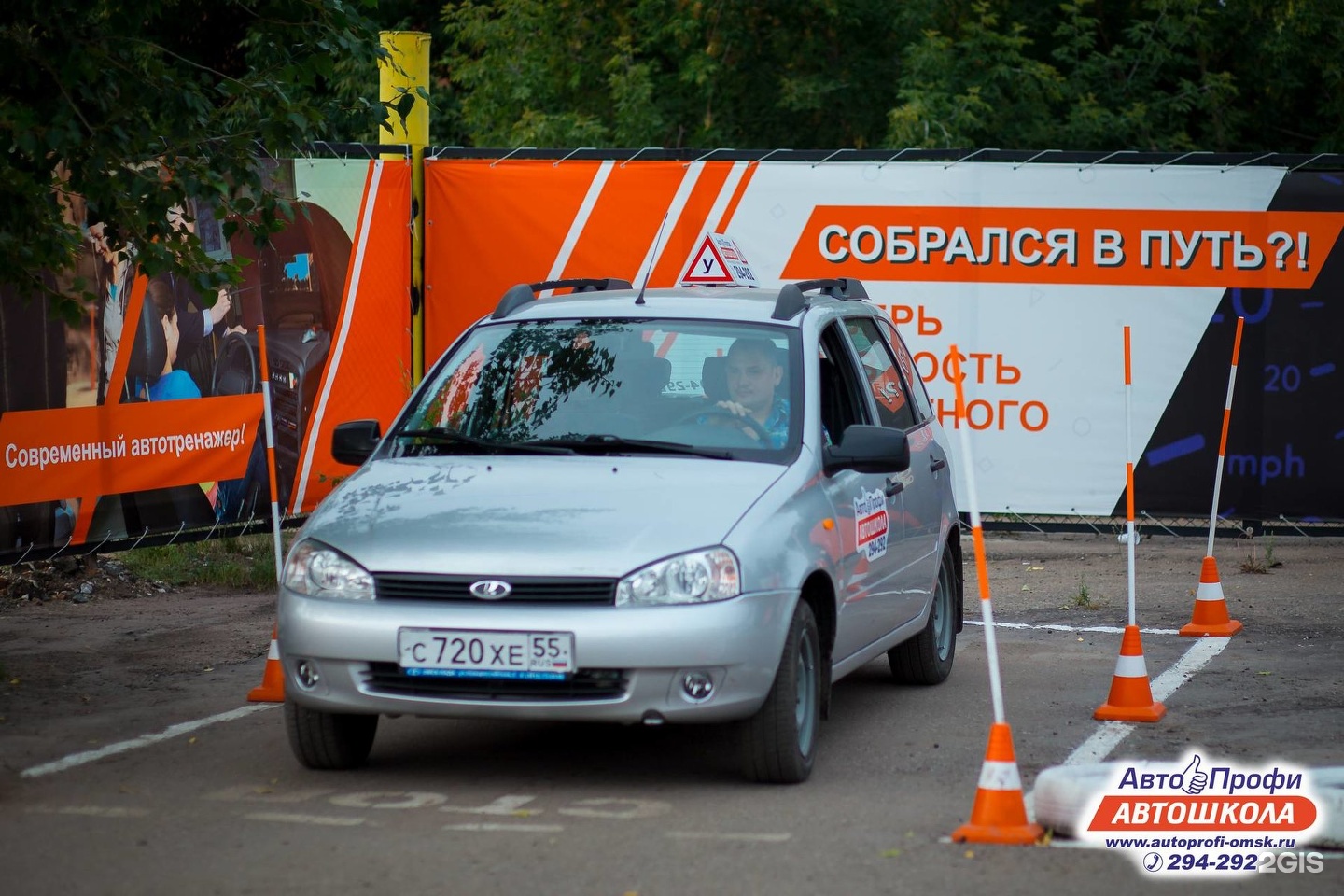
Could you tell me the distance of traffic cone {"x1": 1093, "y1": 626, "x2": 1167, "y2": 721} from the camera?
8.07 metres

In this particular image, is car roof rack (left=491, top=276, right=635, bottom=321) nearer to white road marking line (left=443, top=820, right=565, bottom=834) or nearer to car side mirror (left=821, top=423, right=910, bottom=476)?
car side mirror (left=821, top=423, right=910, bottom=476)

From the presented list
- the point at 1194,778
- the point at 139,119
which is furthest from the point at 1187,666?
the point at 139,119

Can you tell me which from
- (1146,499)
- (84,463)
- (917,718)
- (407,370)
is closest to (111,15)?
(84,463)

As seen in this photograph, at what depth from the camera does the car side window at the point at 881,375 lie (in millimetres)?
8477

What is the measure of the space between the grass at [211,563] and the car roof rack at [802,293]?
5.10 m

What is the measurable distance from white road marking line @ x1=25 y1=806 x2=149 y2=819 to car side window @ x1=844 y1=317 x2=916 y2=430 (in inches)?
144

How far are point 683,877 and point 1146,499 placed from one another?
29.6ft

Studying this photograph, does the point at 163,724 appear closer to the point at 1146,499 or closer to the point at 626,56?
the point at 1146,499

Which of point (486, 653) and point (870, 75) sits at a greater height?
point (870, 75)

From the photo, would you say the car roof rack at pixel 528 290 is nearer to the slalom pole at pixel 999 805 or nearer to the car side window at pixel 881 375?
the car side window at pixel 881 375

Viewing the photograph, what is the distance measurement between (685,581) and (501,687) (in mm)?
720

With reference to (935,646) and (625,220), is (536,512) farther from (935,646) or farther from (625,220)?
(625,220)

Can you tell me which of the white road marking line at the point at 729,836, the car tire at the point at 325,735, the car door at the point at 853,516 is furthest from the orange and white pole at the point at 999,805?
the car tire at the point at 325,735

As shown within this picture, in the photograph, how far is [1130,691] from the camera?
8.12m
